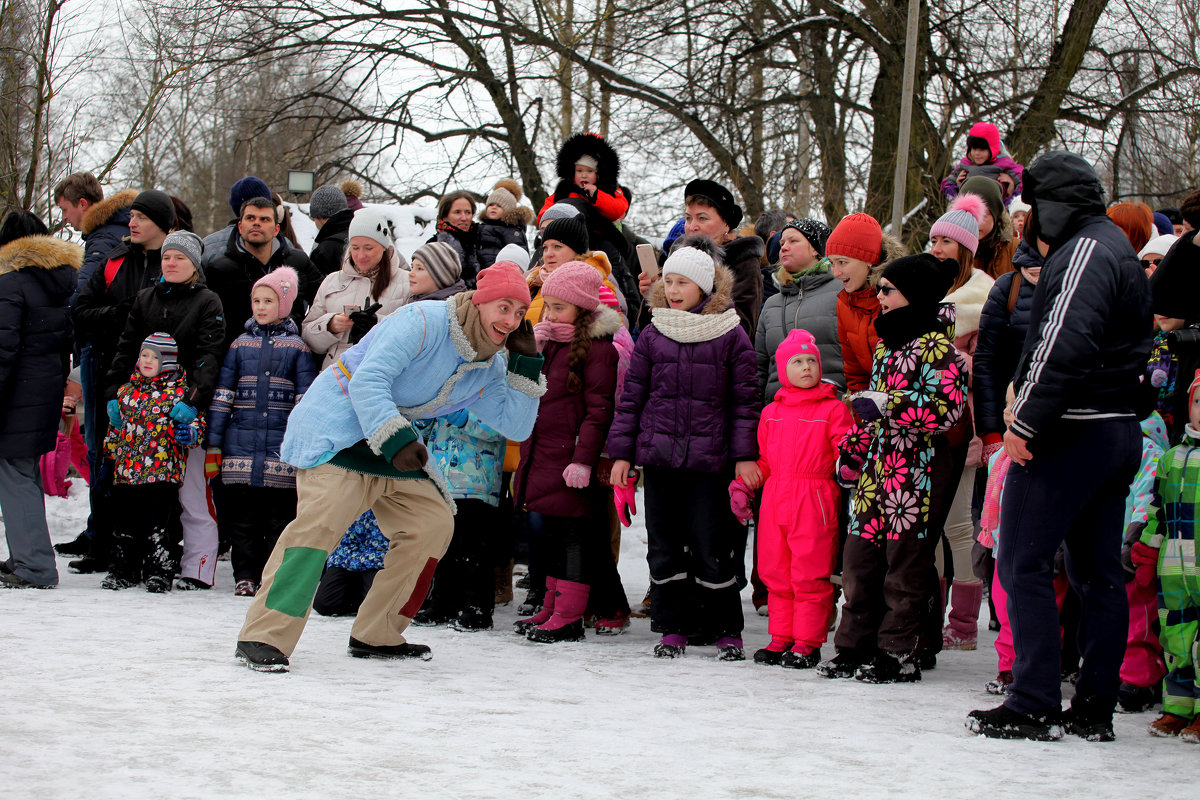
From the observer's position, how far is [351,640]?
5.00m

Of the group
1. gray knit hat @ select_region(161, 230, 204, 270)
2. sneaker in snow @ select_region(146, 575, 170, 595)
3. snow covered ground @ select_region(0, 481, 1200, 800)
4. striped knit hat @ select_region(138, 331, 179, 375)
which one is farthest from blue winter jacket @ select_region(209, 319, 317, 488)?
snow covered ground @ select_region(0, 481, 1200, 800)

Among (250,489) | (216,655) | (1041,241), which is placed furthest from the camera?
(250,489)

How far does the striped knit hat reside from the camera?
265 inches

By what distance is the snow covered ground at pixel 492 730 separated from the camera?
316 cm

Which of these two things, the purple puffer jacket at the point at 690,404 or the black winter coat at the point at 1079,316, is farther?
the purple puffer jacket at the point at 690,404

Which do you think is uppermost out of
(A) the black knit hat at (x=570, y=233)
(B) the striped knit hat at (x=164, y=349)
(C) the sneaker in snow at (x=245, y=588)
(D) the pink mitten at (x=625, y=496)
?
(A) the black knit hat at (x=570, y=233)

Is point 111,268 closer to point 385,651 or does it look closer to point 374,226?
point 374,226

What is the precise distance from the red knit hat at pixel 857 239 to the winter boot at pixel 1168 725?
2505mm

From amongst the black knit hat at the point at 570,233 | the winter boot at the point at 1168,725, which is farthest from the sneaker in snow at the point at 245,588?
the winter boot at the point at 1168,725

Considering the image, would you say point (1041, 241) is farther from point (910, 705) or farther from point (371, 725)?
point (371, 725)

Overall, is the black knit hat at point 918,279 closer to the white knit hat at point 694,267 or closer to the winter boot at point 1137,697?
the white knit hat at point 694,267

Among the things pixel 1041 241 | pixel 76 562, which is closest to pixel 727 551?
pixel 1041 241

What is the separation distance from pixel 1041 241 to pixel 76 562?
5.98 meters

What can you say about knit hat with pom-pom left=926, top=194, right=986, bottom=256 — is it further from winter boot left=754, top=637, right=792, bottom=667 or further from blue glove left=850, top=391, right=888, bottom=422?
winter boot left=754, top=637, right=792, bottom=667
